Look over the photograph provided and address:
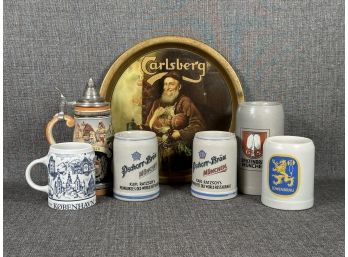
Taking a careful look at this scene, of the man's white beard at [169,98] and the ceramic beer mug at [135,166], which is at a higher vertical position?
the man's white beard at [169,98]

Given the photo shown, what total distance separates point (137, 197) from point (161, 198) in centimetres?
6

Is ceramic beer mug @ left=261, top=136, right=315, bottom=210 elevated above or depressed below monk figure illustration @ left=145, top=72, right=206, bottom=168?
below

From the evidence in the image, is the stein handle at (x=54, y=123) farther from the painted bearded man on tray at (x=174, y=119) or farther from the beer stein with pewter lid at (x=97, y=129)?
the painted bearded man on tray at (x=174, y=119)

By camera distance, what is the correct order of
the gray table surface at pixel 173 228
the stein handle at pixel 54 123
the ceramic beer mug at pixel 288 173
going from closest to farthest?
the gray table surface at pixel 173 228 < the ceramic beer mug at pixel 288 173 < the stein handle at pixel 54 123

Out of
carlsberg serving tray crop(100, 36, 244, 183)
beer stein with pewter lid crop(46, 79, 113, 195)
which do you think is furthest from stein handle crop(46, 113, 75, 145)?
carlsberg serving tray crop(100, 36, 244, 183)

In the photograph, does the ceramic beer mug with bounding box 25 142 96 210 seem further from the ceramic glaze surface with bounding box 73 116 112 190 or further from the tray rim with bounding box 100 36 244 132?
the tray rim with bounding box 100 36 244 132

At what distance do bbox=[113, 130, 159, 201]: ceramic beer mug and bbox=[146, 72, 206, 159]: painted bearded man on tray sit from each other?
0.13 meters

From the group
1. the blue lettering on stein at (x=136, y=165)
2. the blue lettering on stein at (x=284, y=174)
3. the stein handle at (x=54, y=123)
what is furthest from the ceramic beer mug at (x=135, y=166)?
the blue lettering on stein at (x=284, y=174)

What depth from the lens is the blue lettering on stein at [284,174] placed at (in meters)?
1.03

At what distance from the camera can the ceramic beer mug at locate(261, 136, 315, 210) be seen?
3.38 feet

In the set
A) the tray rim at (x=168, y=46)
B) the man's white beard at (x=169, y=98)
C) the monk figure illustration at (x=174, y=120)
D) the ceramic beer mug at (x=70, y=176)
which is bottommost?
the ceramic beer mug at (x=70, y=176)

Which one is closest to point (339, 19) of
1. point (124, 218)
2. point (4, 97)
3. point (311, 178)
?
point (311, 178)

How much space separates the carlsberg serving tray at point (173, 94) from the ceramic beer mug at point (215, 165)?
14 centimetres

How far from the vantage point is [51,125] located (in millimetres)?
1155
